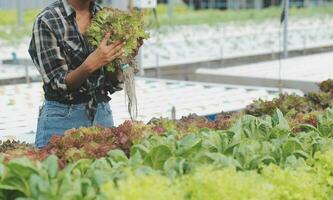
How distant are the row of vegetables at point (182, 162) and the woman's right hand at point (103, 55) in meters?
0.37

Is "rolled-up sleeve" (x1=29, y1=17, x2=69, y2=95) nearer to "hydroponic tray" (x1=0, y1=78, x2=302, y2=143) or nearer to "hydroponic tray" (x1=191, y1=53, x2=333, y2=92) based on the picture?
"hydroponic tray" (x1=0, y1=78, x2=302, y2=143)

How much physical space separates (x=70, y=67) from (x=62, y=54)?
0.31 ft

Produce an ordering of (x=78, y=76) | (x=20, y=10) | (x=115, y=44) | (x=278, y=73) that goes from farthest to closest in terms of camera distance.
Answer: (x=20, y=10), (x=278, y=73), (x=115, y=44), (x=78, y=76)

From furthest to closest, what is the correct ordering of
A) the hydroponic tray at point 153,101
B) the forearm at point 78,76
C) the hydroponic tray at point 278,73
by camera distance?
1. the hydroponic tray at point 278,73
2. the hydroponic tray at point 153,101
3. the forearm at point 78,76

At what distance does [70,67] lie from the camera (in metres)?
4.61

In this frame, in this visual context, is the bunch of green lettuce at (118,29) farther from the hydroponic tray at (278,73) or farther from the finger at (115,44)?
the hydroponic tray at (278,73)

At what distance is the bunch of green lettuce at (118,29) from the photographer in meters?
4.52

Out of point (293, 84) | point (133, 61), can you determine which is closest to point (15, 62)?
point (293, 84)

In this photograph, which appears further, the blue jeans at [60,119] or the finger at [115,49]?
the blue jeans at [60,119]

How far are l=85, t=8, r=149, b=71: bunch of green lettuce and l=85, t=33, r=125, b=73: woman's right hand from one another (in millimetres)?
44

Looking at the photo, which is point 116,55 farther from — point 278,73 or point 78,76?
point 278,73

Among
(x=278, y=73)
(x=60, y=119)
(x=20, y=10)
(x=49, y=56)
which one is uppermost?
(x=49, y=56)

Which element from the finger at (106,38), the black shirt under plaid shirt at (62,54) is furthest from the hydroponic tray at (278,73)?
the finger at (106,38)

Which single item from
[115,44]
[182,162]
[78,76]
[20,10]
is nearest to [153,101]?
[115,44]
